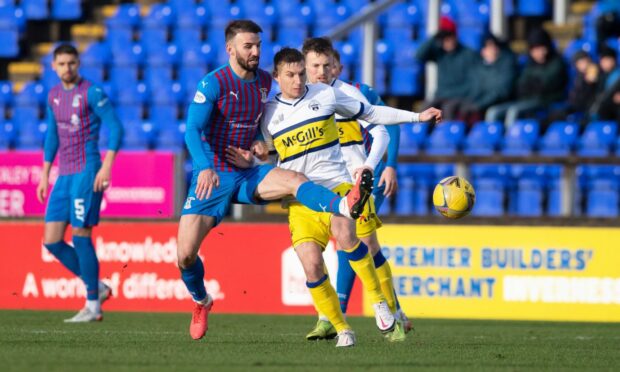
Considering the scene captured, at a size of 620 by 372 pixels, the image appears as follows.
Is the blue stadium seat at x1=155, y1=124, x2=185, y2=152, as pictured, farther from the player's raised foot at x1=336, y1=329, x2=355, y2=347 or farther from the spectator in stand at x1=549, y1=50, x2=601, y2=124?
the player's raised foot at x1=336, y1=329, x2=355, y2=347

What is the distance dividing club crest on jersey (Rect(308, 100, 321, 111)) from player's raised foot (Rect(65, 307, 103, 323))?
3563 mm

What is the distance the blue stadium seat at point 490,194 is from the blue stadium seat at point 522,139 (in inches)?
14.6

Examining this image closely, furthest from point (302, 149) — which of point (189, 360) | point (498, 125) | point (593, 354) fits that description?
point (498, 125)

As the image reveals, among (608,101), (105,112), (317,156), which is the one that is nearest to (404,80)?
(608,101)

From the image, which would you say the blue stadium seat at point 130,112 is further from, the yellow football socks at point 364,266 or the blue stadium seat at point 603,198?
the yellow football socks at point 364,266

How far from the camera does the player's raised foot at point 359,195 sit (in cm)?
754

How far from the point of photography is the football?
8.40 metres

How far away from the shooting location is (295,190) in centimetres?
797

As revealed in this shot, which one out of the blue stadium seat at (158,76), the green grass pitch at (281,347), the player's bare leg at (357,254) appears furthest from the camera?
the blue stadium seat at (158,76)

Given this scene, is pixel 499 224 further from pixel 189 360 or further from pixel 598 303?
pixel 189 360

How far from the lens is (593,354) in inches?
322

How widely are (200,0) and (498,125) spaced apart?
6.51 m

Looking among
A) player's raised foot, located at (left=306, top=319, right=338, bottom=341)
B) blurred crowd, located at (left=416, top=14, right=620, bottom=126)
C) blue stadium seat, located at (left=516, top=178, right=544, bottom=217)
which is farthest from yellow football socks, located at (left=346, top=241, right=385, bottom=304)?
blurred crowd, located at (left=416, top=14, right=620, bottom=126)

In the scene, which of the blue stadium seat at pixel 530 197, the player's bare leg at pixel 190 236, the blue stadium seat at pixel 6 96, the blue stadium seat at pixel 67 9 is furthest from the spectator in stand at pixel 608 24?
the player's bare leg at pixel 190 236
